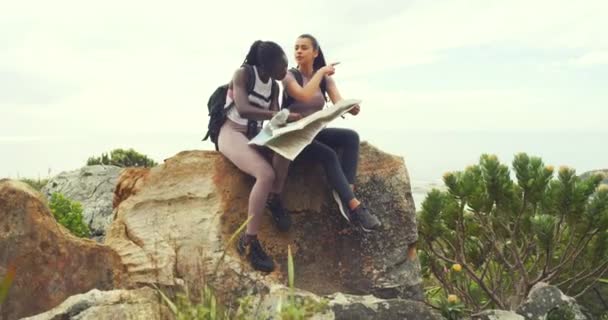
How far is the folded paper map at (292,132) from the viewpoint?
6.32m

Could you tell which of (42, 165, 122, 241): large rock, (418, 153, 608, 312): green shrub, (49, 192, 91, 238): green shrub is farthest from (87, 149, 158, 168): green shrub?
(418, 153, 608, 312): green shrub

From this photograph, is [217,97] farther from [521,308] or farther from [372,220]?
[521,308]

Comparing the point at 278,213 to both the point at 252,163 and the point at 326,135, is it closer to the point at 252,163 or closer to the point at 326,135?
the point at 252,163

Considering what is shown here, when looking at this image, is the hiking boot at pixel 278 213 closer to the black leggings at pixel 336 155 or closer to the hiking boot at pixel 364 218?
the black leggings at pixel 336 155

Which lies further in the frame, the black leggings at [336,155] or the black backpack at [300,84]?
the black backpack at [300,84]

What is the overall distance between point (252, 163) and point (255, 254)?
2.95 feet

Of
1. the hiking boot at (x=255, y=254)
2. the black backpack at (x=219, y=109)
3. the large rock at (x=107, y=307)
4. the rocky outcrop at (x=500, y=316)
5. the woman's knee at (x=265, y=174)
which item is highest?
the black backpack at (x=219, y=109)

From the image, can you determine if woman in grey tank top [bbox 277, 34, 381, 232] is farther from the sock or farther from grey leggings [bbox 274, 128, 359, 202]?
the sock

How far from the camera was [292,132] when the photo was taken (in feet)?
21.0

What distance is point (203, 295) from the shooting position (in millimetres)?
4469

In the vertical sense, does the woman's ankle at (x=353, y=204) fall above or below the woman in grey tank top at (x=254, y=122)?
below

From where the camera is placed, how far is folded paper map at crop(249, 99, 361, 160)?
20.7 feet

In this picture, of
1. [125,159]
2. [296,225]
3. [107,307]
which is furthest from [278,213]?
[125,159]

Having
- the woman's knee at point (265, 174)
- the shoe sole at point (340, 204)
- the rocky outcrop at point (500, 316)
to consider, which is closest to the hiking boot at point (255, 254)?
the woman's knee at point (265, 174)
